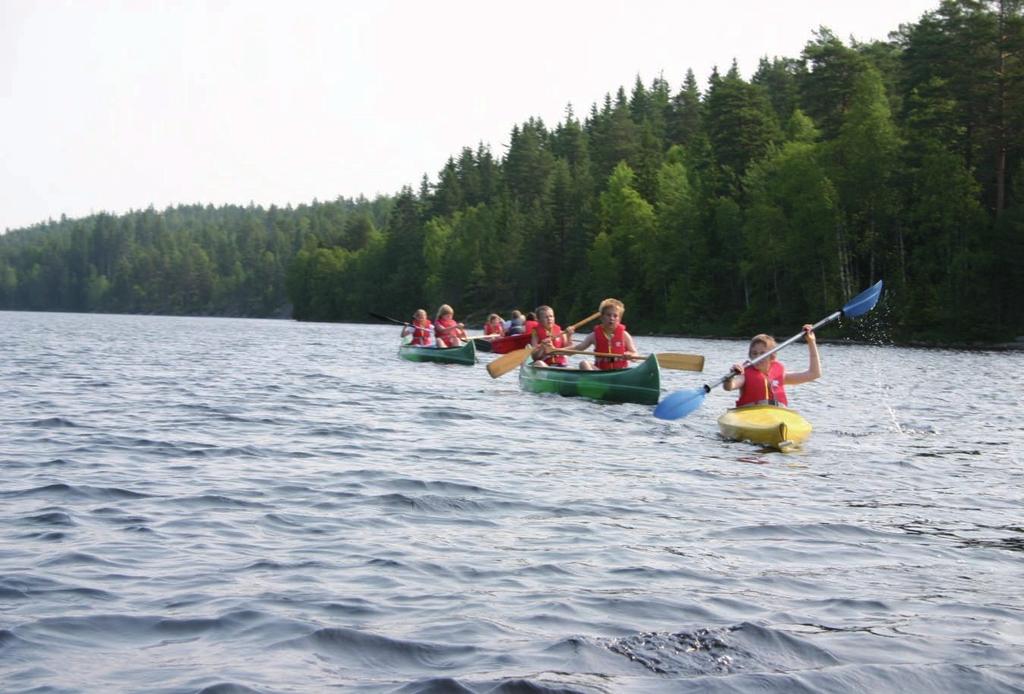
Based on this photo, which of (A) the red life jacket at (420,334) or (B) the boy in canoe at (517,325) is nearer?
(A) the red life jacket at (420,334)

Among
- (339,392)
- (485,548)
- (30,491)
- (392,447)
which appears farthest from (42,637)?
(339,392)

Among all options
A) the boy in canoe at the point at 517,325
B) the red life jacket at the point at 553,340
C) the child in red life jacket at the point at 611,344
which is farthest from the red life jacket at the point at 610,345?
the boy in canoe at the point at 517,325

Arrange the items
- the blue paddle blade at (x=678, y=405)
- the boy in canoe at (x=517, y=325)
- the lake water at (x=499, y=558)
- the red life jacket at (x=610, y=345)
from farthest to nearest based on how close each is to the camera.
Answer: the boy in canoe at (x=517, y=325) → the red life jacket at (x=610, y=345) → the blue paddle blade at (x=678, y=405) → the lake water at (x=499, y=558)

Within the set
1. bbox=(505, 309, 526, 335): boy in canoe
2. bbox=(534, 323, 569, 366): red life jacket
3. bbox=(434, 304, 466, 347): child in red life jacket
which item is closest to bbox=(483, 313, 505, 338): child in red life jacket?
bbox=(505, 309, 526, 335): boy in canoe

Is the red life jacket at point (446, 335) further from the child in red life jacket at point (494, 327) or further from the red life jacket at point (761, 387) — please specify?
the red life jacket at point (761, 387)

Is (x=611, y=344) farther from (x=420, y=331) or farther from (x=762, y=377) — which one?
(x=420, y=331)

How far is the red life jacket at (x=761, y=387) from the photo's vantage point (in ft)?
44.6

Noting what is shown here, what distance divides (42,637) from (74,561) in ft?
4.78

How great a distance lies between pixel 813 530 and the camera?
7.86 metres

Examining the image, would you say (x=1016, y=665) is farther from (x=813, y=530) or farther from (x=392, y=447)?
(x=392, y=447)

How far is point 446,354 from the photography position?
29.8 m

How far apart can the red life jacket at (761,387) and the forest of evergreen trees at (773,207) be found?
32.8 metres

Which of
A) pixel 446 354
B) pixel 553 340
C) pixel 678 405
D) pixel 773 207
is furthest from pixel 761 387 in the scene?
pixel 773 207

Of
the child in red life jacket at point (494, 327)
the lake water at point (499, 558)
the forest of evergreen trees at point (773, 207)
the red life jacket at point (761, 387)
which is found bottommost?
the lake water at point (499, 558)
